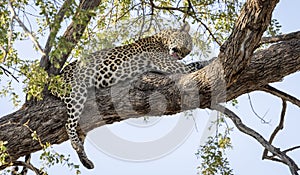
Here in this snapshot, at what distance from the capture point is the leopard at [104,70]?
4.96 metres

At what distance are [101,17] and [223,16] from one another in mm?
1354

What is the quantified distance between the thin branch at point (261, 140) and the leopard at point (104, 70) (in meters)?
0.49

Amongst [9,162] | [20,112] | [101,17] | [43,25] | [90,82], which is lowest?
[9,162]

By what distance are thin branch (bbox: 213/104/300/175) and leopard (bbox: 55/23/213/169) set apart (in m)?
0.49

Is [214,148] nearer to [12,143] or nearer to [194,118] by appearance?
[194,118]

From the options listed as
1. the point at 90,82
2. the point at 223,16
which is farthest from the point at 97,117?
the point at 223,16

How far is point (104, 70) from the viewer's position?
5.18 meters

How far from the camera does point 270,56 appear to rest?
4734 mm

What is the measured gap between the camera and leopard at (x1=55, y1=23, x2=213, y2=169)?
496cm

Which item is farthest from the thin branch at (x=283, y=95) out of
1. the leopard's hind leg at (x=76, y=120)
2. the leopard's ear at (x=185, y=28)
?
the leopard's hind leg at (x=76, y=120)

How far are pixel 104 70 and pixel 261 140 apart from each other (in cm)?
149

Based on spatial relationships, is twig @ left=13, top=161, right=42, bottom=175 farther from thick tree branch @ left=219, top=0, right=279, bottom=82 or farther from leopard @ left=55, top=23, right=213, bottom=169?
thick tree branch @ left=219, top=0, right=279, bottom=82

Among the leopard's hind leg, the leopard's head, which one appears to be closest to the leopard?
the leopard's hind leg

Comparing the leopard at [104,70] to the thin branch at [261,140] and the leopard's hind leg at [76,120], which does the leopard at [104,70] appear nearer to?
the leopard's hind leg at [76,120]
